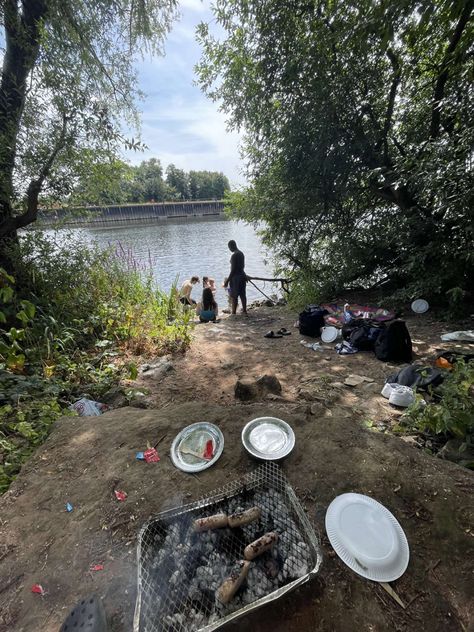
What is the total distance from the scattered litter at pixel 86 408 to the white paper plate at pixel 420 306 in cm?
575

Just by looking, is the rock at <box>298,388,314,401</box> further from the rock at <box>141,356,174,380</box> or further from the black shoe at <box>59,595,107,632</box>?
the black shoe at <box>59,595,107,632</box>

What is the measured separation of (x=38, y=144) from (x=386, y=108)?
22.8ft

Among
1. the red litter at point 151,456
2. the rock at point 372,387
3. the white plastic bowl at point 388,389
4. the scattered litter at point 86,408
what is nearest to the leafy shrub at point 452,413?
the white plastic bowl at point 388,389

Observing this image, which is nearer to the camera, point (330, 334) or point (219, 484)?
point (219, 484)

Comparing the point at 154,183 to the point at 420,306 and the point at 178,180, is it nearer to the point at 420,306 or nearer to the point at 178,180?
the point at 178,180

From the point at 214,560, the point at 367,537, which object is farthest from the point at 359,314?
the point at 214,560

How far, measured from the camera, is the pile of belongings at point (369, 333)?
390 cm

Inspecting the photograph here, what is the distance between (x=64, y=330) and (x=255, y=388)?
2994 mm

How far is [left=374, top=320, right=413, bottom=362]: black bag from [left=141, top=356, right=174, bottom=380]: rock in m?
3.16

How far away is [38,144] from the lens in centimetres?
444

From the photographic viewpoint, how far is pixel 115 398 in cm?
319

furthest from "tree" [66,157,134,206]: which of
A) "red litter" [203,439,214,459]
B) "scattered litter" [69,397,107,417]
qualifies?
"red litter" [203,439,214,459]

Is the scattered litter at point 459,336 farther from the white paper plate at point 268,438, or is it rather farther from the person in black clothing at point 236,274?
the person in black clothing at point 236,274

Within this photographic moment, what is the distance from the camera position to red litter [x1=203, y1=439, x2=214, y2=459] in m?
1.96
